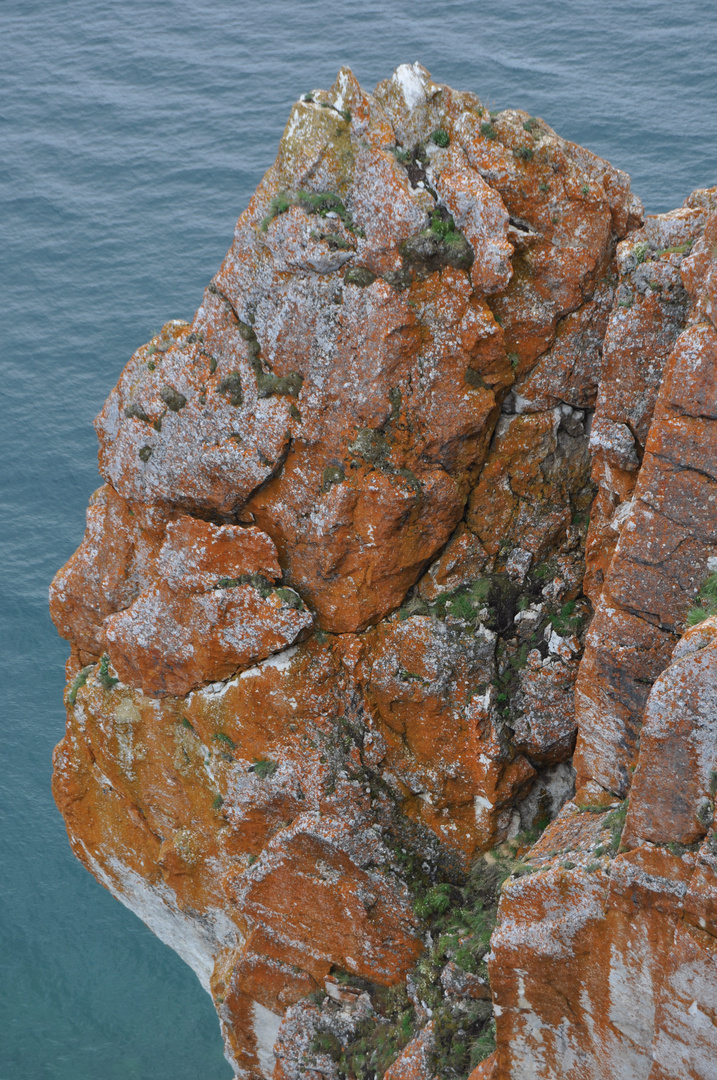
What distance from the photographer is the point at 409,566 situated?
2270 cm

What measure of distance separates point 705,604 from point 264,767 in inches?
477

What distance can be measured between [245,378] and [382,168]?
18.4ft

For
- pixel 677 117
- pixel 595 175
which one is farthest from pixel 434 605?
pixel 677 117

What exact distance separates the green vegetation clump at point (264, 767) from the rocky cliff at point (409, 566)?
13cm

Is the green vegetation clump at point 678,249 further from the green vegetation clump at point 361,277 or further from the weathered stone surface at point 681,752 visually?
the weathered stone surface at point 681,752

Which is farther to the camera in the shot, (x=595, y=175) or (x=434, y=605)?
(x=434, y=605)

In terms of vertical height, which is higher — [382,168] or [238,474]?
[382,168]

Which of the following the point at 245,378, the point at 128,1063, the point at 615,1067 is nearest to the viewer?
the point at 615,1067

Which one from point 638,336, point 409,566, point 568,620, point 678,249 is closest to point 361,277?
point 638,336

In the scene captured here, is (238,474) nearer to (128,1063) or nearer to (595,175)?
(595,175)

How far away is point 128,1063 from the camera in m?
46.4

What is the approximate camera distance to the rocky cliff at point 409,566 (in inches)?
741

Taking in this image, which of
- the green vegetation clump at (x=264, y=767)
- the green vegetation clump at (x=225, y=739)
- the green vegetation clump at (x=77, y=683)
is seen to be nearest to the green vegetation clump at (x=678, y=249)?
the green vegetation clump at (x=264, y=767)

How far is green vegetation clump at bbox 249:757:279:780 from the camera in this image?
24.0m
